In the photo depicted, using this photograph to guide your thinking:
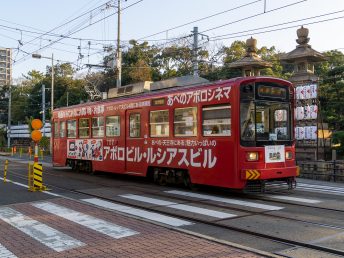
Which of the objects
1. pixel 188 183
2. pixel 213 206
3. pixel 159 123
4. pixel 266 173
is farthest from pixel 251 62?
pixel 213 206

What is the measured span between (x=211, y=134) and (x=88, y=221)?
4817mm

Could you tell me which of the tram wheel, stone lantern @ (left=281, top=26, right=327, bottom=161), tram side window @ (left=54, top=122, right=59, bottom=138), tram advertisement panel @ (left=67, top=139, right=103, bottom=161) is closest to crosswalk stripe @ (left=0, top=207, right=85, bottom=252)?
the tram wheel

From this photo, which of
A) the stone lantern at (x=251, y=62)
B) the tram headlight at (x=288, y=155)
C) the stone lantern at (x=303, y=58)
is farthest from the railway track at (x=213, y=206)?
the stone lantern at (x=251, y=62)

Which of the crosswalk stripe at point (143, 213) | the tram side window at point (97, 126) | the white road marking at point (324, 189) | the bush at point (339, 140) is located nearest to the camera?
the crosswalk stripe at point (143, 213)

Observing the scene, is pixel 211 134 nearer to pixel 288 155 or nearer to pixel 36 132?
pixel 288 155

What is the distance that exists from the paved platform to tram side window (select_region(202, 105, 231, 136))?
12.9ft

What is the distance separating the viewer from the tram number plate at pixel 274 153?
11938mm

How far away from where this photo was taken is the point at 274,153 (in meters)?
12.1

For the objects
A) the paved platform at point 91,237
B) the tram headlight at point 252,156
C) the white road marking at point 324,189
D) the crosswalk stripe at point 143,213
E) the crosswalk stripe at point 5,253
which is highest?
the tram headlight at point 252,156

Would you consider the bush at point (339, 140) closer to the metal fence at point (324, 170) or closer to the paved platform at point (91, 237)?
the metal fence at point (324, 170)

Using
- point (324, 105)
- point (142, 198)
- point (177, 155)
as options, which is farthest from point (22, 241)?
point (324, 105)

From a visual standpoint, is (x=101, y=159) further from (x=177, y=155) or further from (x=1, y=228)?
(x=1, y=228)

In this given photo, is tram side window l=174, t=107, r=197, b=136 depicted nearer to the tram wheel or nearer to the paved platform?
the tram wheel

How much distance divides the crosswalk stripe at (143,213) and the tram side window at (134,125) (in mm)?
4176
